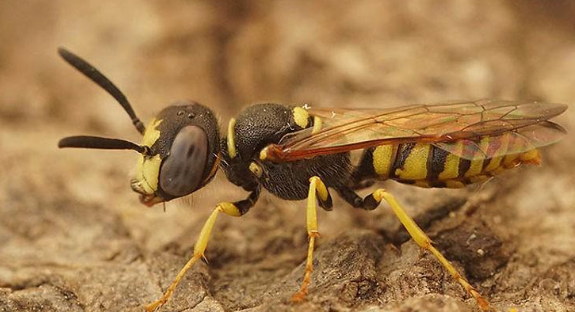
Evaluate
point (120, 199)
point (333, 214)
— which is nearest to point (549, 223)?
point (333, 214)

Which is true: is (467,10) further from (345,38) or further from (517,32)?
(345,38)

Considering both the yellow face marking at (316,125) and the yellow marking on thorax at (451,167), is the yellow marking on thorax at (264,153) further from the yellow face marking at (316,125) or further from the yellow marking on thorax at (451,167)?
the yellow marking on thorax at (451,167)

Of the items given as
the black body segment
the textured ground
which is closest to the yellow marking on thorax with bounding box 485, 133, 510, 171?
the textured ground

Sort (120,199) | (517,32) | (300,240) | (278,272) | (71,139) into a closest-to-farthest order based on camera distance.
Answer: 1. (71,139)
2. (278,272)
3. (300,240)
4. (120,199)
5. (517,32)

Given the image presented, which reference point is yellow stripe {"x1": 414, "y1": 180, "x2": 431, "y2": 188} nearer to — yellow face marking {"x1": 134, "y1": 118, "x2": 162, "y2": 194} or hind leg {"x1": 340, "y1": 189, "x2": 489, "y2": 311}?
hind leg {"x1": 340, "y1": 189, "x2": 489, "y2": 311}

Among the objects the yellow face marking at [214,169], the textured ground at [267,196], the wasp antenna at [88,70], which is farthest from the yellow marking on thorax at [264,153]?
the wasp antenna at [88,70]
